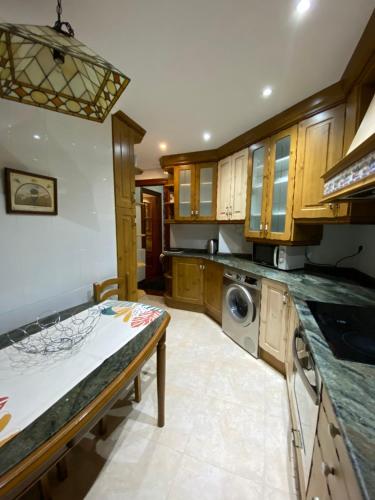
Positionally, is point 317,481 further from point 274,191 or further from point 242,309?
point 274,191

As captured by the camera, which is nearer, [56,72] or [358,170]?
[56,72]

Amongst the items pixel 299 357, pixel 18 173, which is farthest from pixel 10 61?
pixel 299 357

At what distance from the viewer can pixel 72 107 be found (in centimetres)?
92

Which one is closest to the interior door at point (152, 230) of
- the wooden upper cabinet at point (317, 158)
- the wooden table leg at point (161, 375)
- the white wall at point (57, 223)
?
the white wall at point (57, 223)

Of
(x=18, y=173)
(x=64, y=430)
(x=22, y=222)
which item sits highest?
(x=18, y=173)

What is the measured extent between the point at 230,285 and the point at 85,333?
163cm

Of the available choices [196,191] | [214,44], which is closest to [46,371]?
[214,44]

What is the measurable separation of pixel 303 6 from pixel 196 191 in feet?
7.24

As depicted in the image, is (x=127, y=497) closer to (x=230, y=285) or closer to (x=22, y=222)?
(x=22, y=222)

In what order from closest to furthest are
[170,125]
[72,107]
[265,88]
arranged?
[72,107] < [265,88] < [170,125]

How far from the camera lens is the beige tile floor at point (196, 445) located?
106cm

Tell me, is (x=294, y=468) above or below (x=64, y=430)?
below

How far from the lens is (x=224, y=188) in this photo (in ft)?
Result: 9.48

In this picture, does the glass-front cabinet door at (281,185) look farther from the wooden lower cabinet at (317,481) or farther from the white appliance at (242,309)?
the wooden lower cabinet at (317,481)
